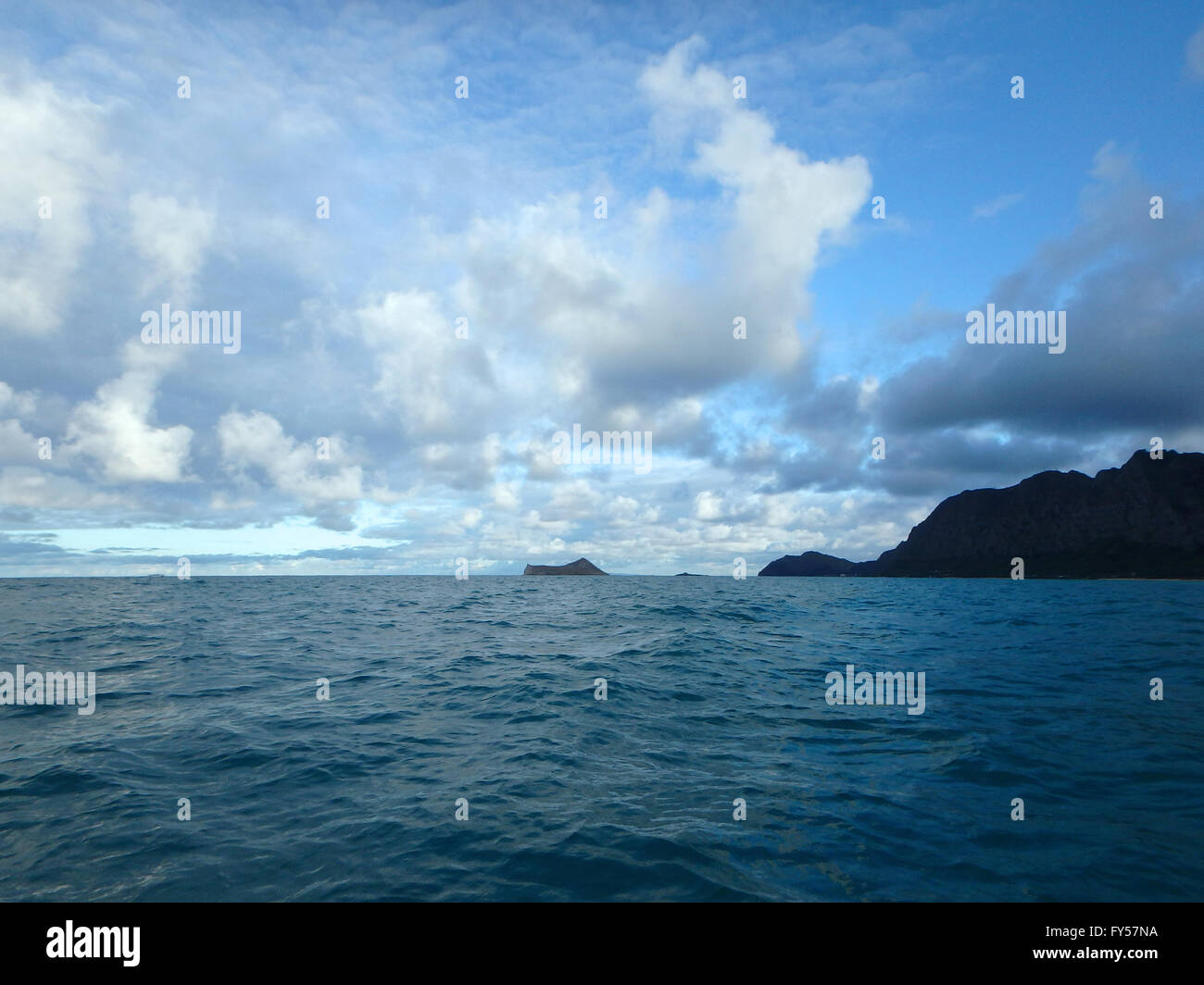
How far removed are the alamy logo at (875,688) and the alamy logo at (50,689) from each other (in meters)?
21.9

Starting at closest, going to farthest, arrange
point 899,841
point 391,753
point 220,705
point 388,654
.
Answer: point 899,841, point 391,753, point 220,705, point 388,654

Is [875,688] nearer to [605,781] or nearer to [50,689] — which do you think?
[605,781]

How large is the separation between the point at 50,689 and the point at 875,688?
26668 millimetres

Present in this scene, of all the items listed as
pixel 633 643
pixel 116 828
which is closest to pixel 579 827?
pixel 116 828

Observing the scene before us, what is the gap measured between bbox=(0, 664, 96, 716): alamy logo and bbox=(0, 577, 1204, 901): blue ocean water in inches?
22.0

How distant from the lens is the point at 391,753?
12148 millimetres
